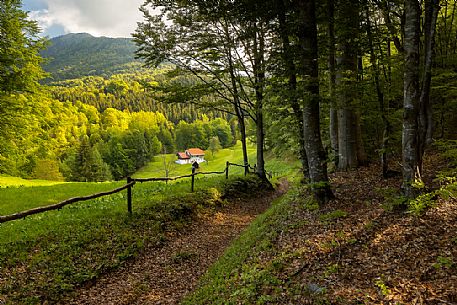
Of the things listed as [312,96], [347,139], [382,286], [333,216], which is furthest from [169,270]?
[347,139]

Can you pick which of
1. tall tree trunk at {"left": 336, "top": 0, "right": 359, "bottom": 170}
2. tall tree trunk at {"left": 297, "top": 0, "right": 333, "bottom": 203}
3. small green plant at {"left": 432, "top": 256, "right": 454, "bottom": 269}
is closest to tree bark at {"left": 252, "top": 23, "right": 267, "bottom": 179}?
tall tree trunk at {"left": 336, "top": 0, "right": 359, "bottom": 170}

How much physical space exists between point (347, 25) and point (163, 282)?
357 inches

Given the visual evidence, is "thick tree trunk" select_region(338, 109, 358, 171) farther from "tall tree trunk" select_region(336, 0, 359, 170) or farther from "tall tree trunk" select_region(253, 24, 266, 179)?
"tall tree trunk" select_region(253, 24, 266, 179)

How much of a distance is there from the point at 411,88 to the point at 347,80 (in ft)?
14.4

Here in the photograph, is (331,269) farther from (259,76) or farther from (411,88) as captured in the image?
(259,76)

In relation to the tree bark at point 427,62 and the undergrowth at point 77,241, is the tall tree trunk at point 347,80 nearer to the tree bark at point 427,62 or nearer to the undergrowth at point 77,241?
the tree bark at point 427,62

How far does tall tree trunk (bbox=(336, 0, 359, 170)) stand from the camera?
28.0 ft

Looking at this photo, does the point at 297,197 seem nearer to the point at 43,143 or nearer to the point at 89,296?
the point at 89,296

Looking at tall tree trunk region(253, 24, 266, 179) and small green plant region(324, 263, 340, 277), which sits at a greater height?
tall tree trunk region(253, 24, 266, 179)

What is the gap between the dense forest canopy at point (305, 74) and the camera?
7285 millimetres

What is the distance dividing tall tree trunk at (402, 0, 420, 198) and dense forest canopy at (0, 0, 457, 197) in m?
0.02

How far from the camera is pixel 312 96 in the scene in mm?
7254

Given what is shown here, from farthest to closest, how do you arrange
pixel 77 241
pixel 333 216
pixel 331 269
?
1. pixel 77 241
2. pixel 333 216
3. pixel 331 269

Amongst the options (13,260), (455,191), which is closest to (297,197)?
(455,191)
